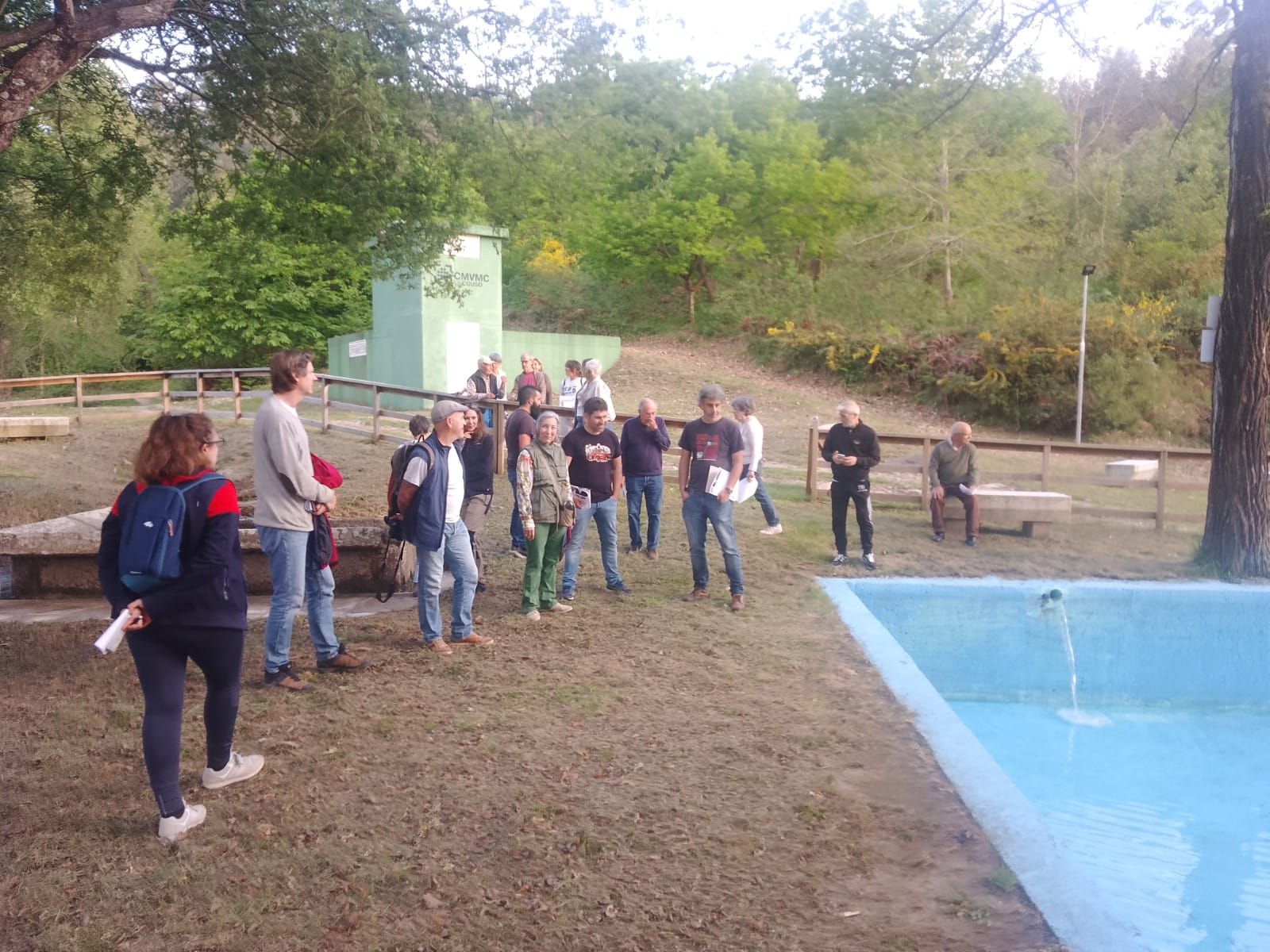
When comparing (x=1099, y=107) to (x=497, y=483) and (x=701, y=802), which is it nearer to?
(x=497, y=483)

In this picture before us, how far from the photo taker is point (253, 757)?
470 cm

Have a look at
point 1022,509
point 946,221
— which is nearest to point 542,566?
point 1022,509

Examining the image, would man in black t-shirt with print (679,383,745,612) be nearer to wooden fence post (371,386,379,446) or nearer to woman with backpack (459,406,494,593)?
woman with backpack (459,406,494,593)

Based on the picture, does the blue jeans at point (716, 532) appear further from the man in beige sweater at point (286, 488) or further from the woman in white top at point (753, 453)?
the man in beige sweater at point (286, 488)

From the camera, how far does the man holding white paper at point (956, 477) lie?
11.0 metres

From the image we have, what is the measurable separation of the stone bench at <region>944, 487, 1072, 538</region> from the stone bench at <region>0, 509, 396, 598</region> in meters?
6.41

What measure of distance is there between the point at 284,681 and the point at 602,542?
10.1 ft

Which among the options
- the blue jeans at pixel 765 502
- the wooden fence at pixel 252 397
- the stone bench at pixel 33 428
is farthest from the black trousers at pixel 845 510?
the stone bench at pixel 33 428

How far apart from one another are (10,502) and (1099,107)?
1440 inches

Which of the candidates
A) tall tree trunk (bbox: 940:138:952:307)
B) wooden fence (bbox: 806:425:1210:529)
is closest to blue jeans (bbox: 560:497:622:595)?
wooden fence (bbox: 806:425:1210:529)

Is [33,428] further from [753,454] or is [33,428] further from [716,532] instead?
[716,532]

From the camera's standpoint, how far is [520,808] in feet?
14.5

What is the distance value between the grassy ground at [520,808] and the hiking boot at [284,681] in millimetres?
111

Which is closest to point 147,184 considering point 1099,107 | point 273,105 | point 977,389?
point 273,105
